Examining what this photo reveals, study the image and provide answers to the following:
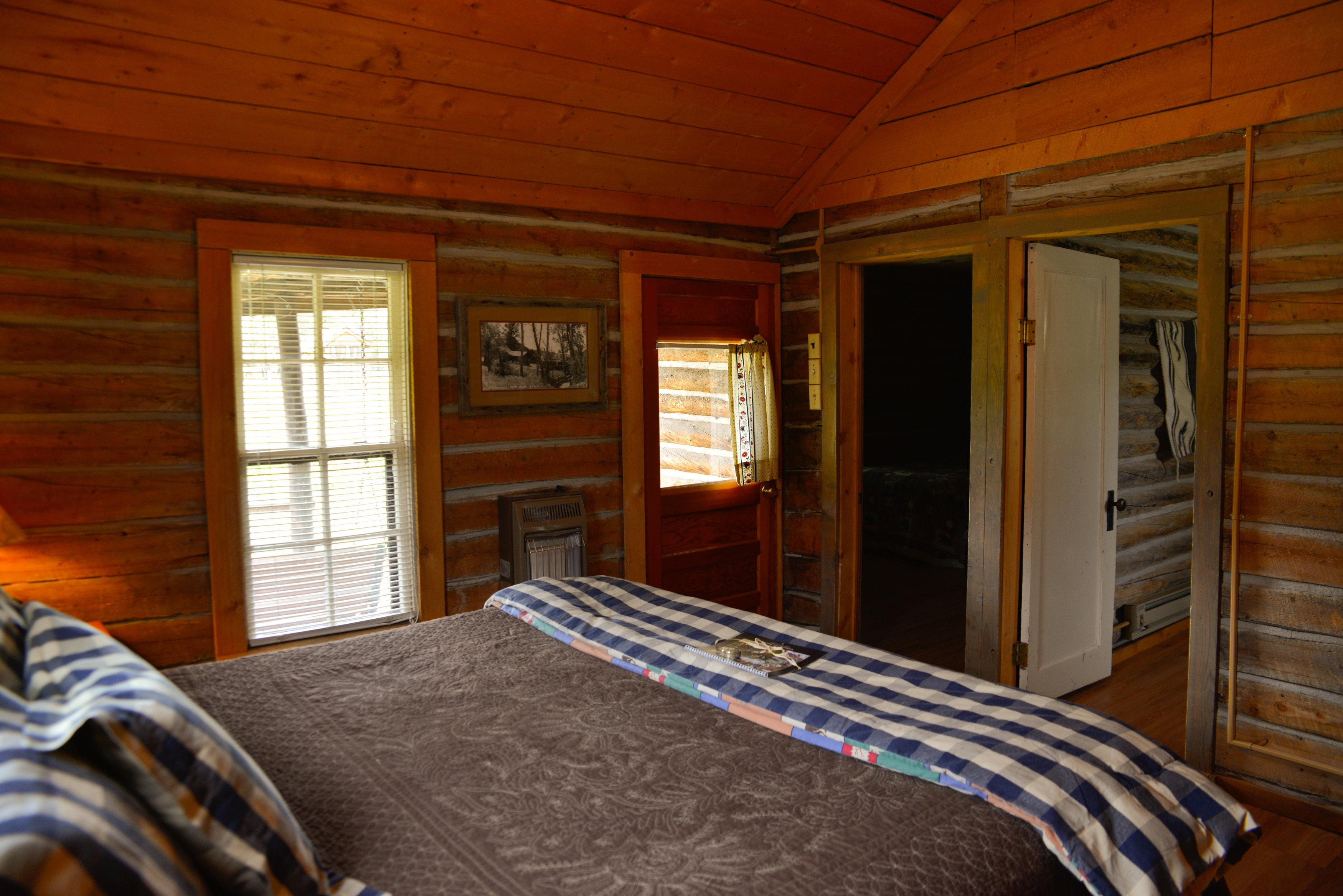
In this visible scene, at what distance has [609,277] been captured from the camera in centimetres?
461

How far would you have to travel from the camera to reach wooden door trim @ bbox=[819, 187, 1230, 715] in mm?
3293

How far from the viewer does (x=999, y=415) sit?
159 inches

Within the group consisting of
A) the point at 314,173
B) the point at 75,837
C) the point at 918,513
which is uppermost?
the point at 314,173

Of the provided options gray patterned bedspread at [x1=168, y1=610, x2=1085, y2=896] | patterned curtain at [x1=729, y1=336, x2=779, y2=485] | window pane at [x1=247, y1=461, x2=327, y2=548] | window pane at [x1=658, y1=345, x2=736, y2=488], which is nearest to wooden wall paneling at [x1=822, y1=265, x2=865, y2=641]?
patterned curtain at [x1=729, y1=336, x2=779, y2=485]

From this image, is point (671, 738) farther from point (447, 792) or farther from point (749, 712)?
point (447, 792)

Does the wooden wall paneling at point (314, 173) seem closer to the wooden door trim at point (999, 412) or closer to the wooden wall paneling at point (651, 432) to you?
the wooden wall paneling at point (651, 432)

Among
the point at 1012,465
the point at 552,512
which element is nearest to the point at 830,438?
the point at 1012,465

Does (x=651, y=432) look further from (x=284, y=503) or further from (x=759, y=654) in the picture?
(x=759, y=654)

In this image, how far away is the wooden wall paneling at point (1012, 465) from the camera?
157 inches

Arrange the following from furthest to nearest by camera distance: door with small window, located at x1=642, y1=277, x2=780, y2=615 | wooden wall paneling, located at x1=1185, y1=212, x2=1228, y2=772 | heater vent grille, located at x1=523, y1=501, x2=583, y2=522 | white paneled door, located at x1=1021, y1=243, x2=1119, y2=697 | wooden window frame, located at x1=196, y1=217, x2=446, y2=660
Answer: door with small window, located at x1=642, y1=277, x2=780, y2=615
heater vent grille, located at x1=523, y1=501, x2=583, y2=522
white paneled door, located at x1=1021, y1=243, x2=1119, y2=697
wooden window frame, located at x1=196, y1=217, x2=446, y2=660
wooden wall paneling, located at x1=1185, y1=212, x2=1228, y2=772

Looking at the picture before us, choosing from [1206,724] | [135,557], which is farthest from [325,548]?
[1206,724]

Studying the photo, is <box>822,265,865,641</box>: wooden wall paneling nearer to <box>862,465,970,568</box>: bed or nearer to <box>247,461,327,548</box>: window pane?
<box>862,465,970,568</box>: bed

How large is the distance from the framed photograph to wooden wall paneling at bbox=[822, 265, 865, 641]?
1.35 meters

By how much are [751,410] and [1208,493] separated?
7.81 ft
